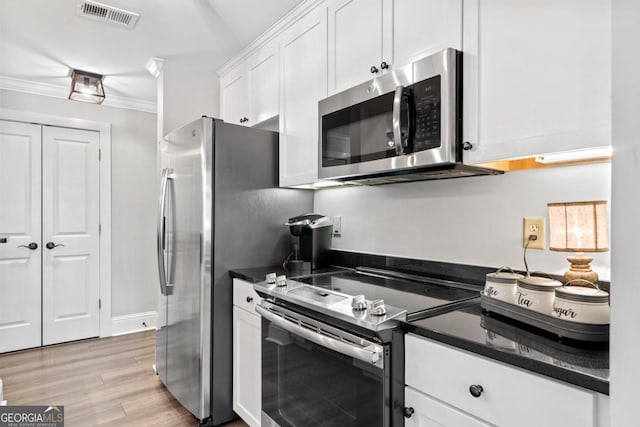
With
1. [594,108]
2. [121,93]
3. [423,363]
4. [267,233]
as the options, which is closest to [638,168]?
[594,108]

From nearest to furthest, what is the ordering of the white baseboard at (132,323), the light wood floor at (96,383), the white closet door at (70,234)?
1. the light wood floor at (96,383)
2. the white closet door at (70,234)
3. the white baseboard at (132,323)

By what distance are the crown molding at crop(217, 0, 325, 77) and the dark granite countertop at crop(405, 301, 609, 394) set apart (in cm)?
173

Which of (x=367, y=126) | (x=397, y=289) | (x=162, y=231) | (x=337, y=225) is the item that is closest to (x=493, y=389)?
(x=397, y=289)

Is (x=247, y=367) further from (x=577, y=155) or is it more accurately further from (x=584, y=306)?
(x=577, y=155)

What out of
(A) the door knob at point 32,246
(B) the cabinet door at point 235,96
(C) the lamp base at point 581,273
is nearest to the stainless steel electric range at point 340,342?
(C) the lamp base at point 581,273

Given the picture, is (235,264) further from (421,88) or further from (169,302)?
(421,88)

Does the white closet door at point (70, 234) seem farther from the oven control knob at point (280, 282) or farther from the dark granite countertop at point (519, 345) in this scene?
the dark granite countertop at point (519, 345)

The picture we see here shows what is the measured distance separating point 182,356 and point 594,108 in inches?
92.1

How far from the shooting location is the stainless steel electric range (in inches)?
44.6

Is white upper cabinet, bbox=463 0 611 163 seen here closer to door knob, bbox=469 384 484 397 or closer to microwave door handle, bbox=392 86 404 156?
microwave door handle, bbox=392 86 404 156

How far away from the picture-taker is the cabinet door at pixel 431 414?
3.19 ft

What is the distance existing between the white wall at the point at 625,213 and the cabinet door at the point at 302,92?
4.68 ft

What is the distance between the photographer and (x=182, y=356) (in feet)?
7.45

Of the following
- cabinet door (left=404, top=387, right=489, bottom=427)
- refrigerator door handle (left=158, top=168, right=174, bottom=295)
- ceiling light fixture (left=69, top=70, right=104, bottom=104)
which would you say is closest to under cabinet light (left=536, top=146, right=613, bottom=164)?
cabinet door (left=404, top=387, right=489, bottom=427)
